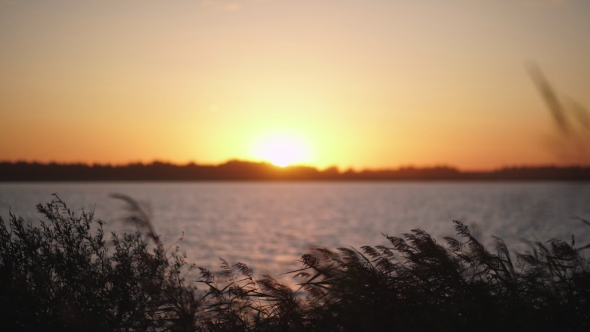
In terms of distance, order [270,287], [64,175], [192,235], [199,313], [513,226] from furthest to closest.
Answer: [513,226]
[192,235]
[64,175]
[199,313]
[270,287]

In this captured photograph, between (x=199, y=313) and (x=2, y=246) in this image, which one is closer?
(x=199, y=313)

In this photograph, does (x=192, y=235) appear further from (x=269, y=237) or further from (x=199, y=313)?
(x=199, y=313)

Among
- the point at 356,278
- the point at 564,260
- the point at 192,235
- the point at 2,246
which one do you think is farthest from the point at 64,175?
the point at 192,235

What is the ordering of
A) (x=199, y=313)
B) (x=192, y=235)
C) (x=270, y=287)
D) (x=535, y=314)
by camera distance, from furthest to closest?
(x=192, y=235) < (x=199, y=313) < (x=270, y=287) < (x=535, y=314)

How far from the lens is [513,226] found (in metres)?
55.4

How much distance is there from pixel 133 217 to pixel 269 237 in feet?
141

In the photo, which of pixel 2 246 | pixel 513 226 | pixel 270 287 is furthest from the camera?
pixel 513 226

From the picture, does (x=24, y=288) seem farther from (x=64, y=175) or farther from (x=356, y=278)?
(x=64, y=175)

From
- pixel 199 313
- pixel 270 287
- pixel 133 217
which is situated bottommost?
pixel 199 313

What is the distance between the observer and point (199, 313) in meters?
5.70

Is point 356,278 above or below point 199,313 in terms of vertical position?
above

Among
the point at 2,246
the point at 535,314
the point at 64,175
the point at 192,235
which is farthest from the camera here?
the point at 192,235

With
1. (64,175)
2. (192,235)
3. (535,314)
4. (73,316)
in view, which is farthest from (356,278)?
(192,235)

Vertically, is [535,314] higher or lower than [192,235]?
higher
